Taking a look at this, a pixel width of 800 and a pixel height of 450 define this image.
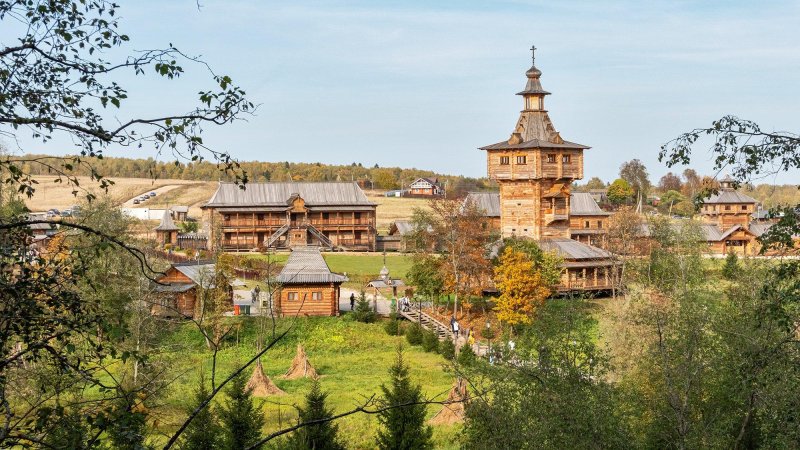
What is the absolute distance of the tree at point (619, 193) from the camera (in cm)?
11362

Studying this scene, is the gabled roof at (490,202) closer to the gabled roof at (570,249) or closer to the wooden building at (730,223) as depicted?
the wooden building at (730,223)

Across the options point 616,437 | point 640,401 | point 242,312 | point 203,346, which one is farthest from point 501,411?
point 242,312

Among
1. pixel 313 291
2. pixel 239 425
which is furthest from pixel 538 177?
pixel 239 425

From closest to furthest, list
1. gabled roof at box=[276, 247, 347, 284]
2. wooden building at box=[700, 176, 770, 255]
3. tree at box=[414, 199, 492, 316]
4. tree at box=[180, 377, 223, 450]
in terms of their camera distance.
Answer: tree at box=[180, 377, 223, 450]
gabled roof at box=[276, 247, 347, 284]
tree at box=[414, 199, 492, 316]
wooden building at box=[700, 176, 770, 255]

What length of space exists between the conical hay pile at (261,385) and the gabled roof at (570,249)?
22972mm

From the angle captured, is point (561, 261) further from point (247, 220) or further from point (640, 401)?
point (247, 220)

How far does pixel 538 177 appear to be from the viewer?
51094 mm

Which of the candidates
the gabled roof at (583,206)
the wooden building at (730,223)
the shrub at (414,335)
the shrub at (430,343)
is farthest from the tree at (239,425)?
the wooden building at (730,223)

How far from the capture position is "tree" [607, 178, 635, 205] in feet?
373

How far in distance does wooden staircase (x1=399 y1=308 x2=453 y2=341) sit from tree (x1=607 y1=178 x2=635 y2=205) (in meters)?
75.5

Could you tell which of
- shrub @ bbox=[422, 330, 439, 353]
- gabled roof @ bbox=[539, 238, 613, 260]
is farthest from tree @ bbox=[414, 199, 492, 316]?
gabled roof @ bbox=[539, 238, 613, 260]

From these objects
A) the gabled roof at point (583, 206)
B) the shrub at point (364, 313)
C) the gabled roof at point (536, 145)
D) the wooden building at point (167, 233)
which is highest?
the gabled roof at point (536, 145)

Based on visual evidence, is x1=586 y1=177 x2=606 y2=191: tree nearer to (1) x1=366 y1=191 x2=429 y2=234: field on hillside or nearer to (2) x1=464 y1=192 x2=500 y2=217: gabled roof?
(1) x1=366 y1=191 x2=429 y2=234: field on hillside

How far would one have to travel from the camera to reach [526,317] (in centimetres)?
3859
